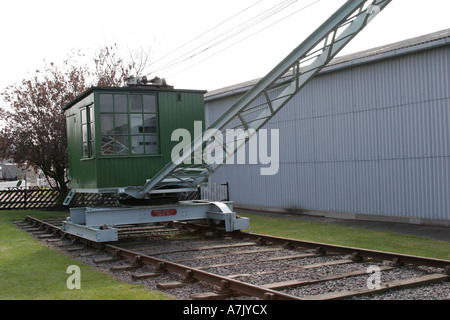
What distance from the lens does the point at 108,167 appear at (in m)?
→ 11.8

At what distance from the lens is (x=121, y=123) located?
11867 millimetres

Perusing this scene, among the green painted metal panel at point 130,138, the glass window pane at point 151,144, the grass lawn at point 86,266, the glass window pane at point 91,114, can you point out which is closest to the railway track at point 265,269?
the grass lawn at point 86,266

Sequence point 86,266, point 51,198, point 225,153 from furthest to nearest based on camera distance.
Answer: point 51,198 → point 225,153 → point 86,266

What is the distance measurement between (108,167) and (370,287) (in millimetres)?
7255

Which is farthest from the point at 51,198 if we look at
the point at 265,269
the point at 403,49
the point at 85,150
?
the point at 265,269

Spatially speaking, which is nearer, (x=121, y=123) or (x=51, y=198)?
(x=121, y=123)

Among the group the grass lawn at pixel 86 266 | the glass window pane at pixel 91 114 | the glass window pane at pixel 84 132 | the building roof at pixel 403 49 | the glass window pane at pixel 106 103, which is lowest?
the grass lawn at pixel 86 266

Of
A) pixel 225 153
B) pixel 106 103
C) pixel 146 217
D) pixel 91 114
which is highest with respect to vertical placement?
pixel 106 103

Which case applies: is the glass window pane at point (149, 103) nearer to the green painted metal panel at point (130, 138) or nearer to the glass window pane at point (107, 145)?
the green painted metal panel at point (130, 138)

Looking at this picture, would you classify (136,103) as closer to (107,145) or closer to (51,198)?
(107,145)

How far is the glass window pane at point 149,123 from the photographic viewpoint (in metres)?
12.2

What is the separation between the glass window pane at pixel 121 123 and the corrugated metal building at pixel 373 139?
25.9ft

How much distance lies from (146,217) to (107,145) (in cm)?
200
